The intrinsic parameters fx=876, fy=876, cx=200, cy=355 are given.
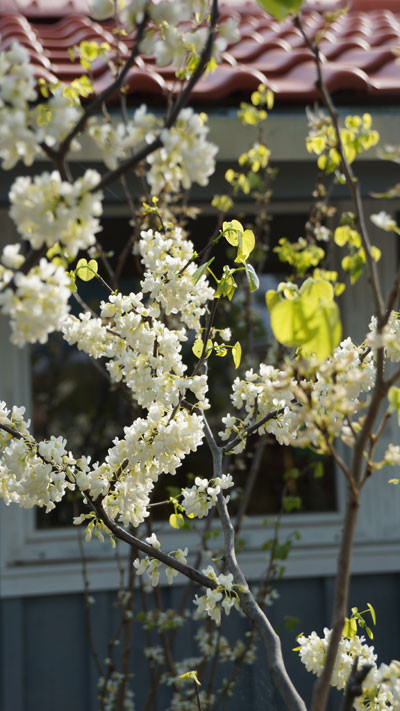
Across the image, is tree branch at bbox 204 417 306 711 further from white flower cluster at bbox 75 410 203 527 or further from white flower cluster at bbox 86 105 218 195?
white flower cluster at bbox 86 105 218 195

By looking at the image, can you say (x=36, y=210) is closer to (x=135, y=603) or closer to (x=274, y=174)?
(x=274, y=174)

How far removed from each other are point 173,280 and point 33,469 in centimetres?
42

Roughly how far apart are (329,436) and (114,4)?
627 mm

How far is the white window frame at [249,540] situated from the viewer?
10.2 ft

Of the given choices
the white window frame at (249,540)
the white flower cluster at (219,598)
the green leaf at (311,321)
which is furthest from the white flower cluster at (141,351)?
the white window frame at (249,540)

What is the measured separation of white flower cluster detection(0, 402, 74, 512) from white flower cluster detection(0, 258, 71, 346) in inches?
21.0

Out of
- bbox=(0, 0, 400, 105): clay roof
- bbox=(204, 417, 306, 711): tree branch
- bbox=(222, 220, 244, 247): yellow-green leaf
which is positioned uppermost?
bbox=(0, 0, 400, 105): clay roof

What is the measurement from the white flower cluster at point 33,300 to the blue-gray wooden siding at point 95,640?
2344 mm

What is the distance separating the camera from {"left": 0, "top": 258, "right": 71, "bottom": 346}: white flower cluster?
3.17 feet

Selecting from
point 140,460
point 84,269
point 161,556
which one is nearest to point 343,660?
point 161,556

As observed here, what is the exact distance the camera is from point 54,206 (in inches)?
37.6

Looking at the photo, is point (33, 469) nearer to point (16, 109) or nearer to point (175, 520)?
point (175, 520)

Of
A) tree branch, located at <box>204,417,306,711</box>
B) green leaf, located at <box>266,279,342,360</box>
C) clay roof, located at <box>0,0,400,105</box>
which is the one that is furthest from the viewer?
clay roof, located at <box>0,0,400,105</box>

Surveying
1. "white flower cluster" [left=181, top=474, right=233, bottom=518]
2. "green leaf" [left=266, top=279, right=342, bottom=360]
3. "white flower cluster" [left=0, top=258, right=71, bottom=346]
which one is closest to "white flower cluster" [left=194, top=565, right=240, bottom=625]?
"white flower cluster" [left=181, top=474, right=233, bottom=518]
